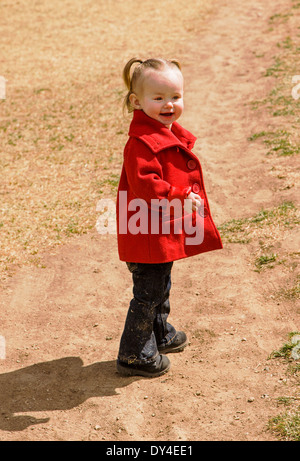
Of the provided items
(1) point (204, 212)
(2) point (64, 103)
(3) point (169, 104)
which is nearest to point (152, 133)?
(3) point (169, 104)

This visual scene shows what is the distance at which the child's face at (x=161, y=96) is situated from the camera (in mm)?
3104

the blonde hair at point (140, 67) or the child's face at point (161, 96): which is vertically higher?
the blonde hair at point (140, 67)

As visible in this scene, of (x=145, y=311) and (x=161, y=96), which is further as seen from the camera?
(x=145, y=311)

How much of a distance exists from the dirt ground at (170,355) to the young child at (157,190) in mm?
500

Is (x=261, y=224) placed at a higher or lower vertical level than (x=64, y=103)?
lower

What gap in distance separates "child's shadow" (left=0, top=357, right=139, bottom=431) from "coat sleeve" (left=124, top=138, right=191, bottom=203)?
118 centimetres

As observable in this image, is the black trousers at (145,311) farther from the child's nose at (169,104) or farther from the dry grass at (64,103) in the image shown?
the dry grass at (64,103)

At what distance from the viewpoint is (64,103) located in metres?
8.75

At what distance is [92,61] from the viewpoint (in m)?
10.6

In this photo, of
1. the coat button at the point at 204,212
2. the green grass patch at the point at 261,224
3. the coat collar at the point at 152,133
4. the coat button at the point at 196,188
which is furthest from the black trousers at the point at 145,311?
the green grass patch at the point at 261,224

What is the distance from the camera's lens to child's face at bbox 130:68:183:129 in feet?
10.2

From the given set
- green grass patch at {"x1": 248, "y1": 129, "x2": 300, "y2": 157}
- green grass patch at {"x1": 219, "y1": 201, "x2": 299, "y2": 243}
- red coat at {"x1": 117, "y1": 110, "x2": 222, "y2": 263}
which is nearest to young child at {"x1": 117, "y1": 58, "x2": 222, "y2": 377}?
red coat at {"x1": 117, "y1": 110, "x2": 222, "y2": 263}

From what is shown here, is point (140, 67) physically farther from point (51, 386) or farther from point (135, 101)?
point (51, 386)

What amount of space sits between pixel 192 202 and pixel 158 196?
0.20 meters
